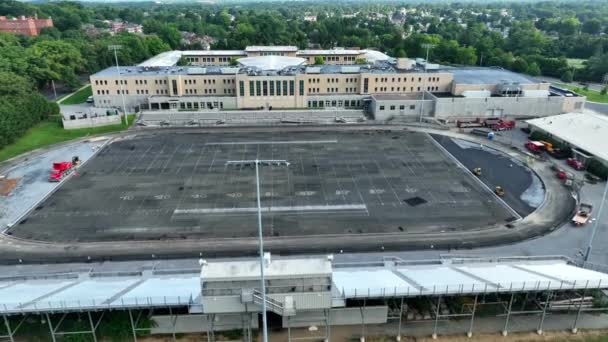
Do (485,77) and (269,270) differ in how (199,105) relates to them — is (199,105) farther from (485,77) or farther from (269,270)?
(269,270)

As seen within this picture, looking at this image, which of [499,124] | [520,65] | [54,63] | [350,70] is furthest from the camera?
[520,65]

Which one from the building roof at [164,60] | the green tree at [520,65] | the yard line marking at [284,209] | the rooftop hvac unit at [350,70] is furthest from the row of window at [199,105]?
the green tree at [520,65]

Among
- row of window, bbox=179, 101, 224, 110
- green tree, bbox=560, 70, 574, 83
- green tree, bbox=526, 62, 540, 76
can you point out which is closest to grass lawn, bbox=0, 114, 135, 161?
row of window, bbox=179, 101, 224, 110

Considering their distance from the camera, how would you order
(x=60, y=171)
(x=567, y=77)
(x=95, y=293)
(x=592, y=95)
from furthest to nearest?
(x=567, y=77) → (x=592, y=95) → (x=60, y=171) → (x=95, y=293)

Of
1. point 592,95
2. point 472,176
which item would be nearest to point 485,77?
point 592,95

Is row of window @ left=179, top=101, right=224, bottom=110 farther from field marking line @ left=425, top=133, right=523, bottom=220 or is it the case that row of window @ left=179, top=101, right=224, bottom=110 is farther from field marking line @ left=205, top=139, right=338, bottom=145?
field marking line @ left=425, top=133, right=523, bottom=220

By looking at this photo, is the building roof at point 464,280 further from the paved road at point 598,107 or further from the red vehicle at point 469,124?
the paved road at point 598,107

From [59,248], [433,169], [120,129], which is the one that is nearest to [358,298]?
[59,248]
